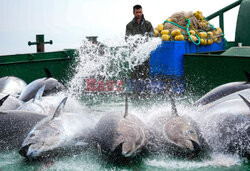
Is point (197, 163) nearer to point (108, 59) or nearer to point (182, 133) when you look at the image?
point (182, 133)

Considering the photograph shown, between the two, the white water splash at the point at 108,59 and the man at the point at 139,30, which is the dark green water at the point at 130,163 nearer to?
the man at the point at 139,30

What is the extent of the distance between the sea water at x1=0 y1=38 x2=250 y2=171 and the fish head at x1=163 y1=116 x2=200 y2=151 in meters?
0.29

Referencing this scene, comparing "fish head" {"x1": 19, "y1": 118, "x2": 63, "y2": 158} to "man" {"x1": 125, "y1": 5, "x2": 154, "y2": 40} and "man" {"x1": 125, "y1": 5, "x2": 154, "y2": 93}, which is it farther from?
"man" {"x1": 125, "y1": 5, "x2": 154, "y2": 40}

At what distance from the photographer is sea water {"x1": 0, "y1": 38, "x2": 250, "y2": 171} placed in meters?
3.90

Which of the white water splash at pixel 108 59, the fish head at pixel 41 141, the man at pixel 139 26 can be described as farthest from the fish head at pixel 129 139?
the man at pixel 139 26

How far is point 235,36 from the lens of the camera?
13.5m

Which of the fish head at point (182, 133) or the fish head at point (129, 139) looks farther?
the fish head at point (182, 133)

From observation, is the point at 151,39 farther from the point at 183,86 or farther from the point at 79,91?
the point at 79,91

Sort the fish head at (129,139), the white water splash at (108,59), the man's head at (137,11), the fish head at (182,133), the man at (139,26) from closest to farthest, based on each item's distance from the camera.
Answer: the fish head at (129,139), the fish head at (182,133), the man's head at (137,11), the man at (139,26), the white water splash at (108,59)

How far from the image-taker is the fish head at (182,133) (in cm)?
369

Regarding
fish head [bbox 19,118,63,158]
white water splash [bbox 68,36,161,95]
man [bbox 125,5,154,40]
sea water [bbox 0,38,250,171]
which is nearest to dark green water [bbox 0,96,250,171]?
sea water [bbox 0,38,250,171]

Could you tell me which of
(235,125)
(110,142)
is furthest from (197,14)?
(110,142)

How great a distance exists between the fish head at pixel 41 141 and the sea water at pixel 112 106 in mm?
255

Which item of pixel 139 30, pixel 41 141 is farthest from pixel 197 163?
pixel 139 30
